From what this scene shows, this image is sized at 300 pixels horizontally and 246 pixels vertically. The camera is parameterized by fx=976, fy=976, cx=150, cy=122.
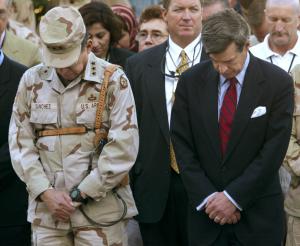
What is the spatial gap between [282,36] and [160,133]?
5.01 ft

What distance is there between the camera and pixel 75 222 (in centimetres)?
628

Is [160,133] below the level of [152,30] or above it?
below

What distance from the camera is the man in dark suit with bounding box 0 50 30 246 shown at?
702 centimetres

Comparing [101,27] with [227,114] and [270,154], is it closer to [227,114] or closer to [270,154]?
[227,114]

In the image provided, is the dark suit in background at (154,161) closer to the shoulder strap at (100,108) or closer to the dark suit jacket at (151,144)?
the dark suit jacket at (151,144)

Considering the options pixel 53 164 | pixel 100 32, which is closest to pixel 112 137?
pixel 53 164

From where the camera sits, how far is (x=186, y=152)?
6.32m

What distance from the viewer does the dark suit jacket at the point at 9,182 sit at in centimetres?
702

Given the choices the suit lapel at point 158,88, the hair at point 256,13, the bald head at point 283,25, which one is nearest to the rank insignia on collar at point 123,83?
the suit lapel at point 158,88

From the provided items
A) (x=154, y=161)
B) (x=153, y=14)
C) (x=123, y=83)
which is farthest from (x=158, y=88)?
(x=153, y=14)

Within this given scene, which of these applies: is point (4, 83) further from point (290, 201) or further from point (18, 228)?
point (290, 201)

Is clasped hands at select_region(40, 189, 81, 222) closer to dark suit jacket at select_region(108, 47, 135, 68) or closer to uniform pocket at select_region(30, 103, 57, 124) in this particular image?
uniform pocket at select_region(30, 103, 57, 124)

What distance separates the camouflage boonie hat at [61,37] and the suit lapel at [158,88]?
0.98 meters

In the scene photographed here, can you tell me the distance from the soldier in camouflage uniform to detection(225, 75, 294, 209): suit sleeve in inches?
29.7
